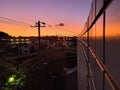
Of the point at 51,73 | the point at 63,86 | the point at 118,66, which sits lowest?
the point at 63,86

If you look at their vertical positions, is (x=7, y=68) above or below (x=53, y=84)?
above

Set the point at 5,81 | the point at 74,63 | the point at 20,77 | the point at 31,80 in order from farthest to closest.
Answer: the point at 74,63 < the point at 31,80 < the point at 20,77 < the point at 5,81

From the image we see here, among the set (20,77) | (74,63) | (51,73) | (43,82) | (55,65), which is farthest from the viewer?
(74,63)

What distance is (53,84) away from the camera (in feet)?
53.7

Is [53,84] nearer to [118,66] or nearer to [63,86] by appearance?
[63,86]

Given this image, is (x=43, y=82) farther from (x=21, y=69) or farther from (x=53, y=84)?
(x=21, y=69)

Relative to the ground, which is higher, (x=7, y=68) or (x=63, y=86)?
(x=7, y=68)

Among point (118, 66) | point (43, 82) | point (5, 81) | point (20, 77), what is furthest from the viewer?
point (43, 82)

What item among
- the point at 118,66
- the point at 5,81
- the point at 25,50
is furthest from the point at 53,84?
the point at 25,50

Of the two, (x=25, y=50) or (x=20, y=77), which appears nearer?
(x=20, y=77)

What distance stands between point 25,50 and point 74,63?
1695 cm

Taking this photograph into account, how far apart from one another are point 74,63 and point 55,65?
9.05 meters

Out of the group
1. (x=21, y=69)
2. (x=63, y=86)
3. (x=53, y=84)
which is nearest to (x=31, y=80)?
(x=21, y=69)

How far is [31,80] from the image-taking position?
1358 cm
